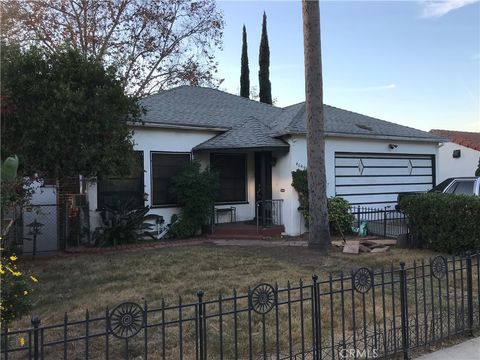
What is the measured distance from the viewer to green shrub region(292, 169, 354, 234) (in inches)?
553

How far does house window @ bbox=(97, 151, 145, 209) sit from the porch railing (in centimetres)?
361

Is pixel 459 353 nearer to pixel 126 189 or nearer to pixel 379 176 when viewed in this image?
pixel 126 189

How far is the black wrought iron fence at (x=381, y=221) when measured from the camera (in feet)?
44.1

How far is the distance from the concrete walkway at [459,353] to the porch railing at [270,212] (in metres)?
9.41

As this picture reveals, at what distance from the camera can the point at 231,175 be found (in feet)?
52.4

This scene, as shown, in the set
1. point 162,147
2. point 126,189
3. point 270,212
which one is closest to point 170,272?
point 126,189

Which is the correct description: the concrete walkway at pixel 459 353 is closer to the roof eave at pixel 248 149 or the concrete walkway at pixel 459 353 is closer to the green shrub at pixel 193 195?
the roof eave at pixel 248 149

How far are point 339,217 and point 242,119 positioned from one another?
5196mm

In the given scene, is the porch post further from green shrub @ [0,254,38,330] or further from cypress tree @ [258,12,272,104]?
cypress tree @ [258,12,272,104]

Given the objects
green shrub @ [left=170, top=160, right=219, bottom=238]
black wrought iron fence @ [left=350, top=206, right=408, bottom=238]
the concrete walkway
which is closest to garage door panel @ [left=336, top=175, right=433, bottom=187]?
black wrought iron fence @ [left=350, top=206, right=408, bottom=238]

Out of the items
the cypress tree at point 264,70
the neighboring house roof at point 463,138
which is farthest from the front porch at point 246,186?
the cypress tree at point 264,70

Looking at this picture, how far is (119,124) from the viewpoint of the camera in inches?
405

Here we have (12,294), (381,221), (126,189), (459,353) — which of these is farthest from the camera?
(381,221)

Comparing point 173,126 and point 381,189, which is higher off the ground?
point 173,126
